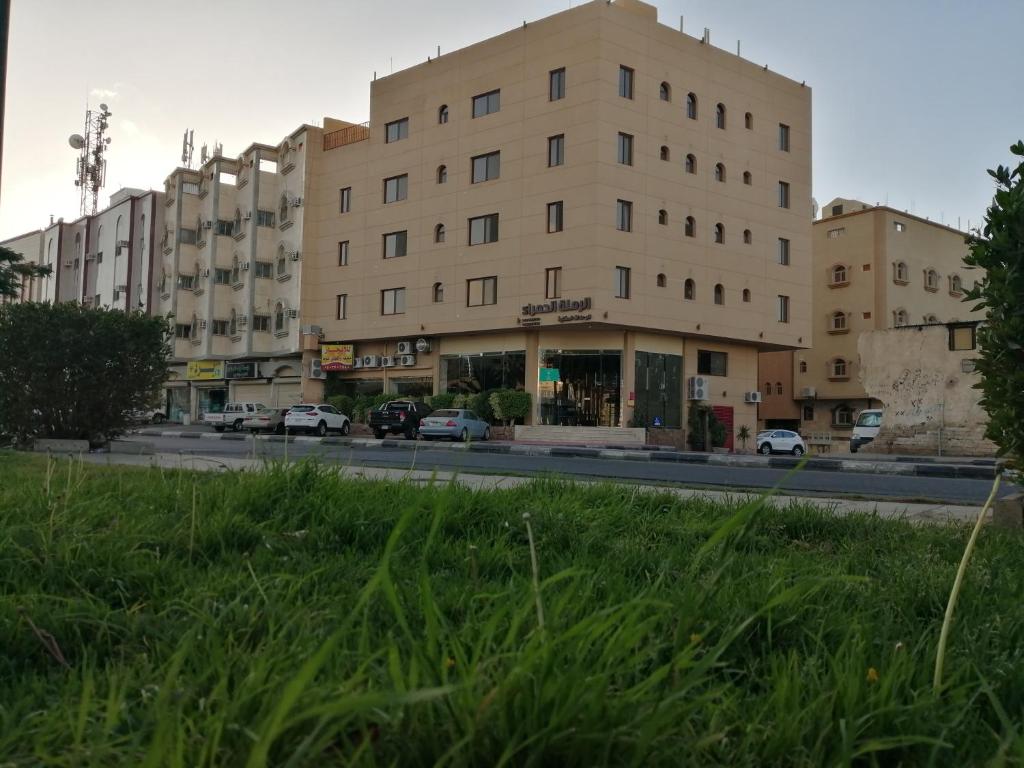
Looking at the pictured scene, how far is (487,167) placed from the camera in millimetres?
38781

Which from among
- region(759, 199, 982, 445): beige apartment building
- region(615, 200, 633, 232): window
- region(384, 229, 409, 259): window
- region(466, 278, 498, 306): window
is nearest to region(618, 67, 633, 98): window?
region(615, 200, 633, 232): window

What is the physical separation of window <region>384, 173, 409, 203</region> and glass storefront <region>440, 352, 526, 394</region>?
8.62 m

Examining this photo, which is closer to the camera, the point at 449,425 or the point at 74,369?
the point at 74,369

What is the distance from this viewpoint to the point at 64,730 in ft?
5.31

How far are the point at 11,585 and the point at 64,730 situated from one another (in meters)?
1.30

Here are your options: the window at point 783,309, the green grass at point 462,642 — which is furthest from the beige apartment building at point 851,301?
the green grass at point 462,642

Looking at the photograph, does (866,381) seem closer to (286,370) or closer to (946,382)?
(946,382)

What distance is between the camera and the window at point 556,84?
36.5 meters

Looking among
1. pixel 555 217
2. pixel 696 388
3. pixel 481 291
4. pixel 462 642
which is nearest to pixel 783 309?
pixel 696 388

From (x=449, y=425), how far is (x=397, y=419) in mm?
3634

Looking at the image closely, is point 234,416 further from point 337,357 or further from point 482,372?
point 482,372

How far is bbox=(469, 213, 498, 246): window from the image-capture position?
38.2m

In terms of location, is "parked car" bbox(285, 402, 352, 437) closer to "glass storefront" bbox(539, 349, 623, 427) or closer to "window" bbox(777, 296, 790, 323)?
"glass storefront" bbox(539, 349, 623, 427)

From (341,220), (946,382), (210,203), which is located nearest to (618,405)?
(946,382)
